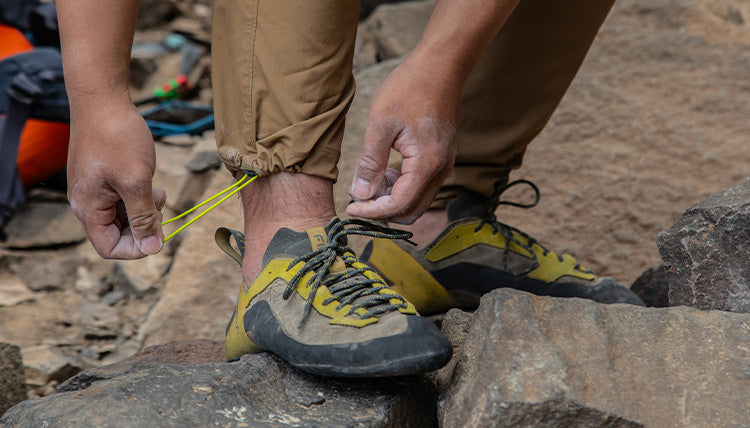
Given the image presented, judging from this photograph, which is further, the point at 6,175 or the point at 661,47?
the point at 6,175

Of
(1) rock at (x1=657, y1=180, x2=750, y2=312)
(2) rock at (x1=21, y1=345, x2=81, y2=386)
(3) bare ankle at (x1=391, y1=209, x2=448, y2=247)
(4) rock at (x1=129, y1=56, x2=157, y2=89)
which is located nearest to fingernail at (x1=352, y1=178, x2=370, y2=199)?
(3) bare ankle at (x1=391, y1=209, x2=448, y2=247)

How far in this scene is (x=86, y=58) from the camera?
1.24 metres

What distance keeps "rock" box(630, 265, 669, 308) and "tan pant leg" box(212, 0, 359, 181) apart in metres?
1.02

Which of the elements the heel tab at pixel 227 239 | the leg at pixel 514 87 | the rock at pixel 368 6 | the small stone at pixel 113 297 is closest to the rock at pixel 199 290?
the small stone at pixel 113 297

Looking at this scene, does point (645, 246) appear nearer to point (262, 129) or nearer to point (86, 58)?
point (262, 129)

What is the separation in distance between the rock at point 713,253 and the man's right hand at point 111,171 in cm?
102

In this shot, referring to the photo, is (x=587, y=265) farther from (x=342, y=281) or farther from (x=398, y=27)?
(x=398, y=27)

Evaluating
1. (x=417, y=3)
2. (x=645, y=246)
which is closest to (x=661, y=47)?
(x=645, y=246)

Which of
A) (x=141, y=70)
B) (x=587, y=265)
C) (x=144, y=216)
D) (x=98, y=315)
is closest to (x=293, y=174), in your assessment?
(x=144, y=216)

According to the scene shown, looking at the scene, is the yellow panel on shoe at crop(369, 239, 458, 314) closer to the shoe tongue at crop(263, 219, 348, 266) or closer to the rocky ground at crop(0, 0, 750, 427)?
the rocky ground at crop(0, 0, 750, 427)

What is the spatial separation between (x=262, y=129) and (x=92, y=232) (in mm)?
365

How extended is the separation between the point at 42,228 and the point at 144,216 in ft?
6.60

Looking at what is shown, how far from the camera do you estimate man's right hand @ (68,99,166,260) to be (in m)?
1.23

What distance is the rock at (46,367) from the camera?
6.46 ft
